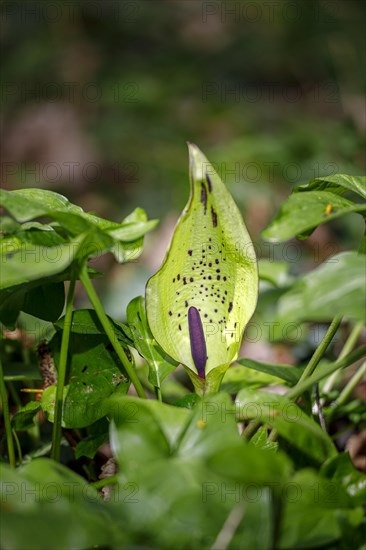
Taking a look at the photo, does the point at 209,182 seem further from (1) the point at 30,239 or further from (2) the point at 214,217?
(1) the point at 30,239

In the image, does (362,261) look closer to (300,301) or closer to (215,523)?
(300,301)

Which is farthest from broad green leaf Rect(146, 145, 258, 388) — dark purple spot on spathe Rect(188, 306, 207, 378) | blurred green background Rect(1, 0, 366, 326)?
blurred green background Rect(1, 0, 366, 326)

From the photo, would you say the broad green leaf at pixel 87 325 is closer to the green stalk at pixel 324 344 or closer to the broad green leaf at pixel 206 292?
the broad green leaf at pixel 206 292

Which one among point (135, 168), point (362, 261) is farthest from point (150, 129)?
point (362, 261)

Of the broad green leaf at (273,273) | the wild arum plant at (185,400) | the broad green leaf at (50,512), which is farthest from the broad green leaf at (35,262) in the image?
the broad green leaf at (273,273)

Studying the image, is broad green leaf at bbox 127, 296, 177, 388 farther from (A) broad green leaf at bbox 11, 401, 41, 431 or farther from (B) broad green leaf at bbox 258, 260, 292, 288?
(B) broad green leaf at bbox 258, 260, 292, 288

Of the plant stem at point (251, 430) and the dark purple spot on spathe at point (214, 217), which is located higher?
the dark purple spot on spathe at point (214, 217)
